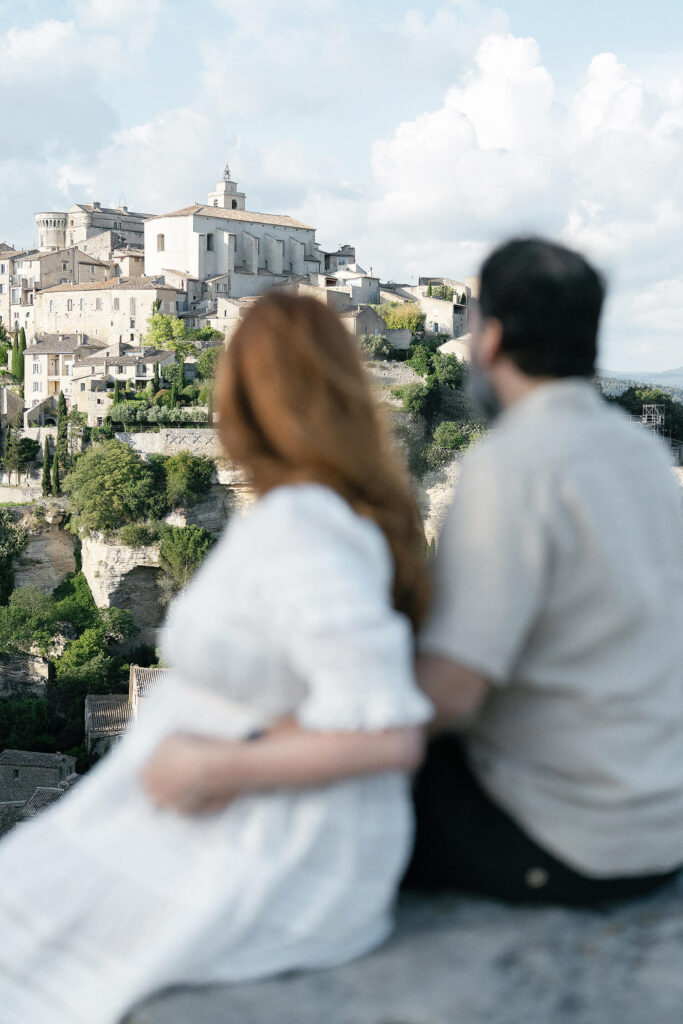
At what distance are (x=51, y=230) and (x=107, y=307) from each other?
15.2 metres

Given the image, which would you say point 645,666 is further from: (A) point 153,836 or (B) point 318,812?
(A) point 153,836

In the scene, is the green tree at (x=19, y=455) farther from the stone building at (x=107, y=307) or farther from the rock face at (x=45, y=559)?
the stone building at (x=107, y=307)

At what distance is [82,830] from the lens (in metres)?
1.70

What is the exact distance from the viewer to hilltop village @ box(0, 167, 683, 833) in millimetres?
23672

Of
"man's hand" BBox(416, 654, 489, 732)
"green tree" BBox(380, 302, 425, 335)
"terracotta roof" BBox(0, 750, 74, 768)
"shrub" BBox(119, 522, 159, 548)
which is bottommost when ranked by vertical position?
"terracotta roof" BBox(0, 750, 74, 768)

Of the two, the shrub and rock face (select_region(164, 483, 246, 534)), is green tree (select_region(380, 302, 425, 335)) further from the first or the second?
the shrub

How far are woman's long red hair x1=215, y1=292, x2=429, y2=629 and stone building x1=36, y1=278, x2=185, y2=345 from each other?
40079 mm

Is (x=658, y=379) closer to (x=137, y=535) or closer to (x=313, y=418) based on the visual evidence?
(x=137, y=535)

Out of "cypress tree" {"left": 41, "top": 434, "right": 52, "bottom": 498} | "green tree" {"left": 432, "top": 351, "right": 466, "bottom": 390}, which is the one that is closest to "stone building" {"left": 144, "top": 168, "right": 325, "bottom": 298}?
"green tree" {"left": 432, "top": 351, "right": 466, "bottom": 390}

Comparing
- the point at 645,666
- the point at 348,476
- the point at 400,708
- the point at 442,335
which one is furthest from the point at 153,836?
the point at 442,335

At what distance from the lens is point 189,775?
1.58m

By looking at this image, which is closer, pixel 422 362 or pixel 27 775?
pixel 27 775

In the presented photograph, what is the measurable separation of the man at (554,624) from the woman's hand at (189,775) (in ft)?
1.16

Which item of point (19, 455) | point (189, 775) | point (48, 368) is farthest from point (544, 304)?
point (48, 368)
